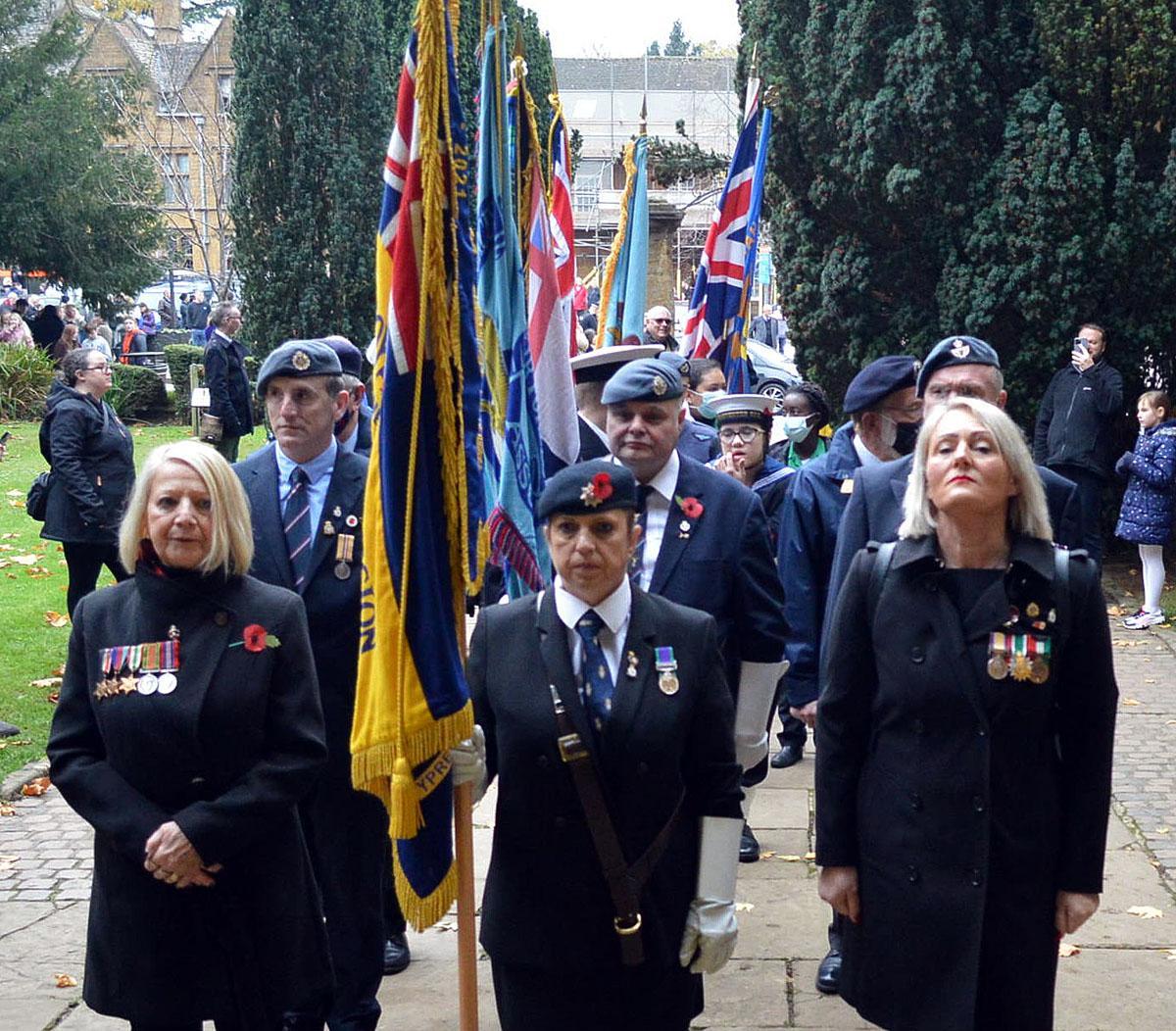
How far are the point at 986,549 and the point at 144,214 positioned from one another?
3345 cm

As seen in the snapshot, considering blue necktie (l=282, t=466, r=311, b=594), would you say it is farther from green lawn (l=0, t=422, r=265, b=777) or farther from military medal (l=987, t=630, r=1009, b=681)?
green lawn (l=0, t=422, r=265, b=777)

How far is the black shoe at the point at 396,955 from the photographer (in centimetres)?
602

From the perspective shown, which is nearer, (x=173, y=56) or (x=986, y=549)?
(x=986, y=549)

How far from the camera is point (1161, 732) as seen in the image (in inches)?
380

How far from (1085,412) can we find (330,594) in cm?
943

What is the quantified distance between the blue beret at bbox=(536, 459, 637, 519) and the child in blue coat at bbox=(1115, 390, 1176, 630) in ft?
31.2

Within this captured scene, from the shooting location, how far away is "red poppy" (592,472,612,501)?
3932mm

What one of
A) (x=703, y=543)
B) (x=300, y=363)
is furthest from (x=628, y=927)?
(x=300, y=363)

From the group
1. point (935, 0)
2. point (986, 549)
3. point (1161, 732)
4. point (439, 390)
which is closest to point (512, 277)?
point (439, 390)

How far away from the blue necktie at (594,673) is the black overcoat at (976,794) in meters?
0.67

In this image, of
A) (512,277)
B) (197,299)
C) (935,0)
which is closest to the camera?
(512,277)

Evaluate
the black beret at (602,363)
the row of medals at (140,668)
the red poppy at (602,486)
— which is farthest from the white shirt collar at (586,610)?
the black beret at (602,363)

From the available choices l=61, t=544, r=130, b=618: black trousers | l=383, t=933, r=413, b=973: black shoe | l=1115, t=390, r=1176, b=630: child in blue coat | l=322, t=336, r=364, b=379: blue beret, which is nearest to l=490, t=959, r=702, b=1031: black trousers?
l=383, t=933, r=413, b=973: black shoe

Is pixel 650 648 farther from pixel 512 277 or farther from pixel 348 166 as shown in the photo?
pixel 348 166
